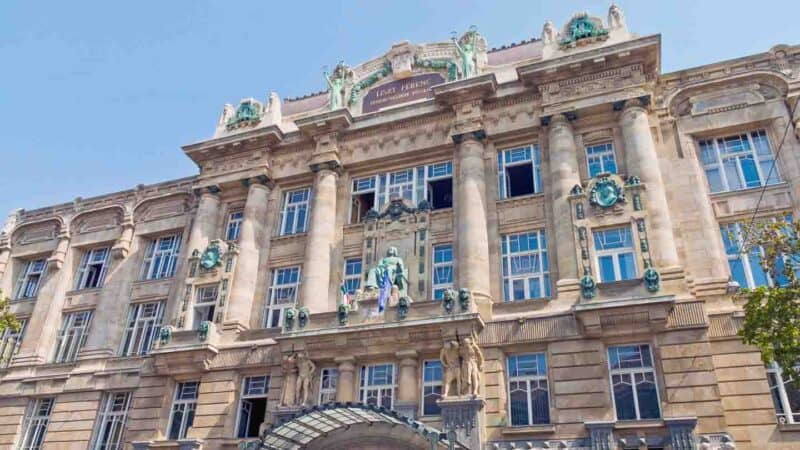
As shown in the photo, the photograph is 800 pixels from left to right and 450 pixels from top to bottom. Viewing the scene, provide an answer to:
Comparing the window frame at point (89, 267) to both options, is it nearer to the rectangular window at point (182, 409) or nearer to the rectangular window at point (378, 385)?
the rectangular window at point (182, 409)

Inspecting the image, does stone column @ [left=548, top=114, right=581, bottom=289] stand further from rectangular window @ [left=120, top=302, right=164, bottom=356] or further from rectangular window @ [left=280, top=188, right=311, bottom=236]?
rectangular window @ [left=120, top=302, right=164, bottom=356]

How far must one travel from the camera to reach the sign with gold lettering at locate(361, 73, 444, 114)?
27422mm

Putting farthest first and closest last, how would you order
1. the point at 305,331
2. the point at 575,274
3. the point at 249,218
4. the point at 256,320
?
the point at 249,218 < the point at 256,320 < the point at 305,331 < the point at 575,274

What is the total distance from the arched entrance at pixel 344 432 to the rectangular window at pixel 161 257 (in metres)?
12.7

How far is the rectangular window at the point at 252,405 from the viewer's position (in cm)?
2261

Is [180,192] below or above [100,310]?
above

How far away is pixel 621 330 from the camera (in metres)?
18.8

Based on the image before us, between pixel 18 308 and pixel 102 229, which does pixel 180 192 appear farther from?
pixel 18 308

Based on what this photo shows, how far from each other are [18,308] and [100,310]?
20.7ft

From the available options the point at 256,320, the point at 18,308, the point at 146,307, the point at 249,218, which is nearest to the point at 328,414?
the point at 256,320

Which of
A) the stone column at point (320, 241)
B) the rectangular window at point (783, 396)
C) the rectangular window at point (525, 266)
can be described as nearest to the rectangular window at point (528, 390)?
the rectangular window at point (525, 266)

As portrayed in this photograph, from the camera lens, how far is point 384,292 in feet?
70.8

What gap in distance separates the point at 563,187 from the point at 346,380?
10437 mm

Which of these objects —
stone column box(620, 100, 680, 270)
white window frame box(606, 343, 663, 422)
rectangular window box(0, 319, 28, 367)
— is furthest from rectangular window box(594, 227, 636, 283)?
rectangular window box(0, 319, 28, 367)
